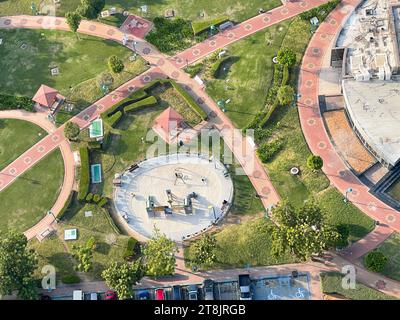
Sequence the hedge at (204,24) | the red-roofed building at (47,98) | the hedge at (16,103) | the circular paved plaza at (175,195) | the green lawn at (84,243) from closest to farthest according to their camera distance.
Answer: the green lawn at (84,243), the circular paved plaza at (175,195), the red-roofed building at (47,98), the hedge at (16,103), the hedge at (204,24)

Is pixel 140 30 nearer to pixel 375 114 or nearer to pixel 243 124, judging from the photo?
pixel 243 124

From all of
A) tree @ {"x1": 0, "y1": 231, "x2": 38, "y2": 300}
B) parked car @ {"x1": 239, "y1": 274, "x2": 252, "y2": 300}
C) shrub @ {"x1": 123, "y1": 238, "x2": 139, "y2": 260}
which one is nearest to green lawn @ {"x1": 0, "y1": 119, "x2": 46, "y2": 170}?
tree @ {"x1": 0, "y1": 231, "x2": 38, "y2": 300}

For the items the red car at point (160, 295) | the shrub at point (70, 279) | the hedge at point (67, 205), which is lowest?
the red car at point (160, 295)

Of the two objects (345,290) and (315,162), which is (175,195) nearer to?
(315,162)

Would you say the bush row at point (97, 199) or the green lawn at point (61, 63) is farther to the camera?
the green lawn at point (61, 63)

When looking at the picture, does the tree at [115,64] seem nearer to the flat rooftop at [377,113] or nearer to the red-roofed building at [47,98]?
the red-roofed building at [47,98]

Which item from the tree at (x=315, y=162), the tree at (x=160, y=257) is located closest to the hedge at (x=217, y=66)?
the tree at (x=315, y=162)

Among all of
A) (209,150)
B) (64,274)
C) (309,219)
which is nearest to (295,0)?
(209,150)
